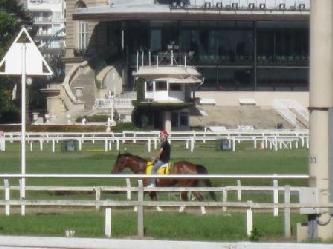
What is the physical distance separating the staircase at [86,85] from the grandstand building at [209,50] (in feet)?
0.26

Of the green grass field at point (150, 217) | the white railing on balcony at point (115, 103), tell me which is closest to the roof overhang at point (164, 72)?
the white railing on balcony at point (115, 103)

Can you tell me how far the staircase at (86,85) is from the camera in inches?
4488

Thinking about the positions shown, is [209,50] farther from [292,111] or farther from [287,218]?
[287,218]

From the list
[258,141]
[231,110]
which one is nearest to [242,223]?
[258,141]

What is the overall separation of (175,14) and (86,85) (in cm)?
999

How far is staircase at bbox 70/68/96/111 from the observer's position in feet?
374

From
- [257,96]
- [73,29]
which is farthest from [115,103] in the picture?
[73,29]

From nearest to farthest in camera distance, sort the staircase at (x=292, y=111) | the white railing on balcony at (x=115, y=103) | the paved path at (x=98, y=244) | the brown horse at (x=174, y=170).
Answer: the paved path at (x=98, y=244) < the brown horse at (x=174, y=170) < the staircase at (x=292, y=111) < the white railing on balcony at (x=115, y=103)

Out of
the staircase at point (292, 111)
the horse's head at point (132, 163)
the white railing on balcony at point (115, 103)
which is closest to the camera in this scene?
the horse's head at point (132, 163)

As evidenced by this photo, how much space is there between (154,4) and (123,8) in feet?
8.47

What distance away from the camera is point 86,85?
115875 millimetres

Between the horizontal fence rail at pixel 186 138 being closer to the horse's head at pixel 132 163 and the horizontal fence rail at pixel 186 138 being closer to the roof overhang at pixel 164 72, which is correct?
the roof overhang at pixel 164 72

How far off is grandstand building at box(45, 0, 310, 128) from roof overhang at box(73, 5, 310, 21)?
74 millimetres

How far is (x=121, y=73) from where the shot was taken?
115375mm
